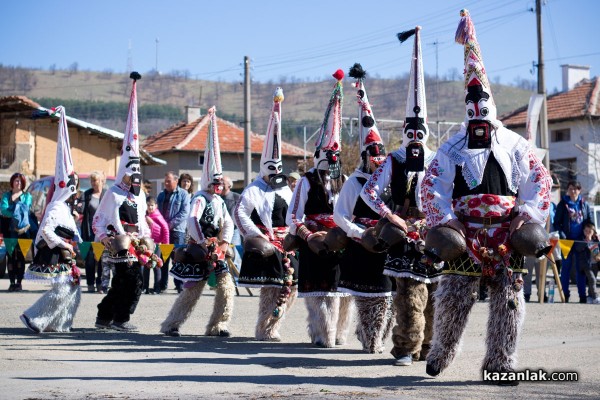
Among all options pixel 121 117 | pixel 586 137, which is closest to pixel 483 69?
pixel 586 137

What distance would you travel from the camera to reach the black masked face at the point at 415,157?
30.9 ft

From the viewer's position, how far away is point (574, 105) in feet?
164

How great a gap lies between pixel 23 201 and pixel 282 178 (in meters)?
7.90

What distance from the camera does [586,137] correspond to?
49.0 metres

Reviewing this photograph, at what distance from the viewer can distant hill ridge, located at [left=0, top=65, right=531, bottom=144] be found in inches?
5084

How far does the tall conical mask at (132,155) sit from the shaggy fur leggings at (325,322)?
8.88ft

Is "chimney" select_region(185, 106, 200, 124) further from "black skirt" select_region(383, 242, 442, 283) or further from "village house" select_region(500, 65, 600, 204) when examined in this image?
"black skirt" select_region(383, 242, 442, 283)

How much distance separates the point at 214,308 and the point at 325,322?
5.70 feet

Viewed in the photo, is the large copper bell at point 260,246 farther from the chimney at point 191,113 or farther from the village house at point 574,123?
the chimney at point 191,113

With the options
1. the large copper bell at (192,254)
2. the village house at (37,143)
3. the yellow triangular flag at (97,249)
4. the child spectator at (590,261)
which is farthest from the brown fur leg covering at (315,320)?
the village house at (37,143)

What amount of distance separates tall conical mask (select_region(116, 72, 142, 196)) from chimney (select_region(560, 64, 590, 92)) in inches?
1688

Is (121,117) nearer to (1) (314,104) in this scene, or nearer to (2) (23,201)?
(1) (314,104)

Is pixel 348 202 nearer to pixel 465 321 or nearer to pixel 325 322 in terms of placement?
pixel 325 322

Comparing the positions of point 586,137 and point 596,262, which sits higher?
point 586,137
